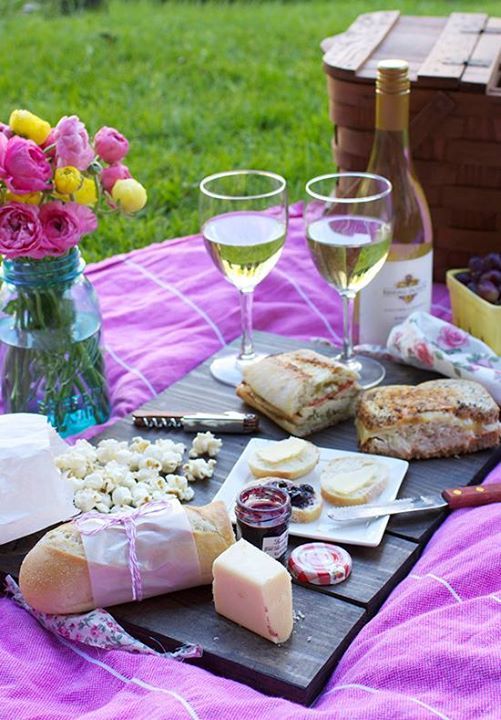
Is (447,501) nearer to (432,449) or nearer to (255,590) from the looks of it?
(432,449)

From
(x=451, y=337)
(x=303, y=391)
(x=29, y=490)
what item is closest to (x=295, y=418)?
(x=303, y=391)

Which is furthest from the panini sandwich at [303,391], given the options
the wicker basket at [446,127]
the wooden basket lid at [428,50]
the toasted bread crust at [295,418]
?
the wooden basket lid at [428,50]

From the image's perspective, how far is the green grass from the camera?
3659 millimetres

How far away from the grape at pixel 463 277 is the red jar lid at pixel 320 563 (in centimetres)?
91

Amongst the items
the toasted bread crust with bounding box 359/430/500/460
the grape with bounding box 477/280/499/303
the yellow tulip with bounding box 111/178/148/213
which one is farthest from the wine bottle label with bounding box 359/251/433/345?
the yellow tulip with bounding box 111/178/148/213

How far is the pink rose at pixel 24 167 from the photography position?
1913 millimetres

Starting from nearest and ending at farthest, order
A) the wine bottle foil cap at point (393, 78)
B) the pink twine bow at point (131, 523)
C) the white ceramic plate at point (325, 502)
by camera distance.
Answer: the pink twine bow at point (131, 523) < the white ceramic plate at point (325, 502) < the wine bottle foil cap at point (393, 78)

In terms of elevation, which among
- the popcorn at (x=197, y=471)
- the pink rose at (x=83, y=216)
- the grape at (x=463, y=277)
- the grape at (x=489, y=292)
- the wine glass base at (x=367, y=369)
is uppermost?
the pink rose at (x=83, y=216)

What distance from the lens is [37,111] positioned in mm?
4266

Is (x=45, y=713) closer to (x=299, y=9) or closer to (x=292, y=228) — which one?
(x=292, y=228)

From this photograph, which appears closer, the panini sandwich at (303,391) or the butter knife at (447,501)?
the butter knife at (447,501)

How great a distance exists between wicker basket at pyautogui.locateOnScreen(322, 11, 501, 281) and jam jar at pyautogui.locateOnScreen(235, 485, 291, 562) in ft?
A: 3.92

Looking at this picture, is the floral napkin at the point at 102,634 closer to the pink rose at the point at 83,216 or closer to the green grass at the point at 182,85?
the pink rose at the point at 83,216

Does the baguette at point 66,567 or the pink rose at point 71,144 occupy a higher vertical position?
the pink rose at point 71,144
